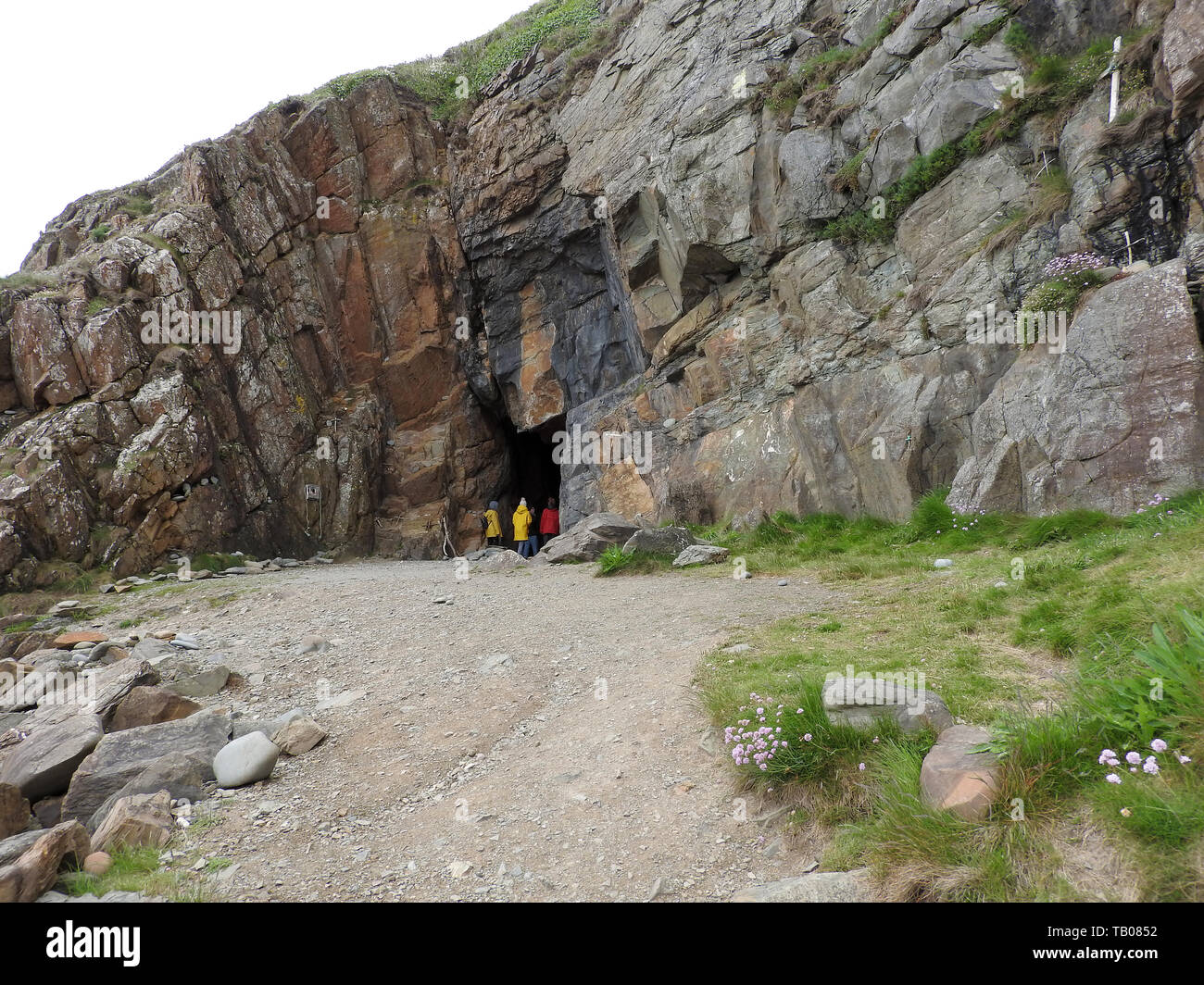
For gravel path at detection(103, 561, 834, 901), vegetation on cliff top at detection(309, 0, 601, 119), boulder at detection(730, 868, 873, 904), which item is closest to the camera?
boulder at detection(730, 868, 873, 904)

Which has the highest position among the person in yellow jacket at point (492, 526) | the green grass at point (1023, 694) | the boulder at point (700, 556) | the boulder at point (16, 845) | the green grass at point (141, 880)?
the green grass at point (1023, 694)

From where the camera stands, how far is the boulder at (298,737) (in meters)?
5.95

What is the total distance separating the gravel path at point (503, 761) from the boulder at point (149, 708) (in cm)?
48

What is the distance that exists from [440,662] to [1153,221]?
12152mm

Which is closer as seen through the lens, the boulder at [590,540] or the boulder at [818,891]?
the boulder at [818,891]

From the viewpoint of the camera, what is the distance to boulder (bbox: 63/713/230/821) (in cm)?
549

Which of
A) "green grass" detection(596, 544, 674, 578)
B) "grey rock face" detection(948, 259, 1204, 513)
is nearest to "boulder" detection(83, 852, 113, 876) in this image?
"green grass" detection(596, 544, 674, 578)

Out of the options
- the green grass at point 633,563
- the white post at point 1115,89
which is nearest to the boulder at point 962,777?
the green grass at point 633,563

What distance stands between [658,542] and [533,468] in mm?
18797

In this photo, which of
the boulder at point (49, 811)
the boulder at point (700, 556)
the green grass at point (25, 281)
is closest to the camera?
the boulder at point (49, 811)

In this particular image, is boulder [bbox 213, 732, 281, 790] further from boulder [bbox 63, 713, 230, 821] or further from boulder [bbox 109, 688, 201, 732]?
boulder [bbox 109, 688, 201, 732]

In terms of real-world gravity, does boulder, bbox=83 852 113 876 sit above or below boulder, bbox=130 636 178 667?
above

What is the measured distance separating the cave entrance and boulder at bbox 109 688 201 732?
69.2 feet

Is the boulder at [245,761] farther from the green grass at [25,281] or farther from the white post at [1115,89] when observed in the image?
the green grass at [25,281]
